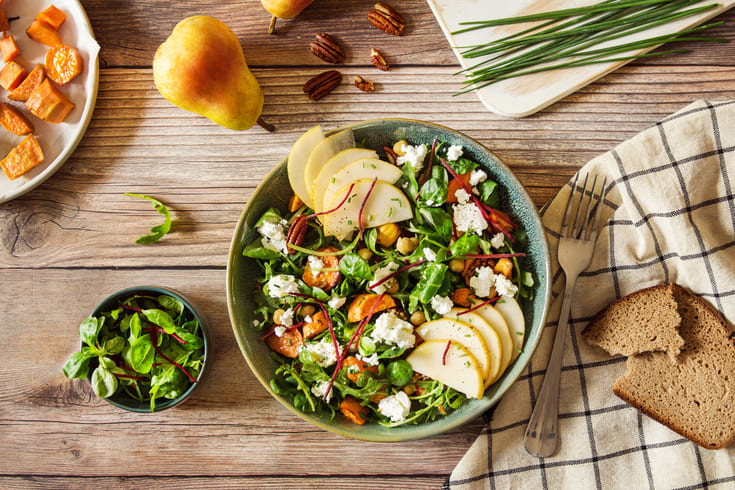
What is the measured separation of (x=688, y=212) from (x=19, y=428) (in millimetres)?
2317

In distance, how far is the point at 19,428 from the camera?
176cm

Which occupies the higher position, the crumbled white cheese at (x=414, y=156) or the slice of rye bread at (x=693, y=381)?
the crumbled white cheese at (x=414, y=156)

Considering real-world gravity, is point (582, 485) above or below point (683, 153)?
below

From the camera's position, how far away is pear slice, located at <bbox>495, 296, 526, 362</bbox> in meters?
1.48

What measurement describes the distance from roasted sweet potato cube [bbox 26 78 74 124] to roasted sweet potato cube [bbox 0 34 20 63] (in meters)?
0.15

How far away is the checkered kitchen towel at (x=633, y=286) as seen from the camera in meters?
1.59

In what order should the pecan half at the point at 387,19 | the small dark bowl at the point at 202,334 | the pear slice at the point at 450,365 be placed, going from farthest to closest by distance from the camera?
the pecan half at the point at 387,19 < the small dark bowl at the point at 202,334 < the pear slice at the point at 450,365

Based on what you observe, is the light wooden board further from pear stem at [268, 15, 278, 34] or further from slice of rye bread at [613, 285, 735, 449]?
slice of rye bread at [613, 285, 735, 449]

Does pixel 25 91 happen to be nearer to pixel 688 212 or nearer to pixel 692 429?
pixel 688 212

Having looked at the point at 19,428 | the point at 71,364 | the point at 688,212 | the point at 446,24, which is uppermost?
the point at 446,24

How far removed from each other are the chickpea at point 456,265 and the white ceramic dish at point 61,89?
50.8 inches

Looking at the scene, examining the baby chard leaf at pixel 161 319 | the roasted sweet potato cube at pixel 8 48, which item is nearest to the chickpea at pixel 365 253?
the baby chard leaf at pixel 161 319

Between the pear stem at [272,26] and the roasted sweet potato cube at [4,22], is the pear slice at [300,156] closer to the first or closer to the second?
the pear stem at [272,26]

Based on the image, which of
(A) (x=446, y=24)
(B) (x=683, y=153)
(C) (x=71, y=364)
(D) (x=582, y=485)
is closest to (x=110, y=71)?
(C) (x=71, y=364)
